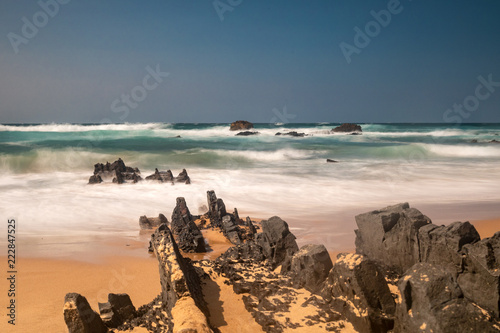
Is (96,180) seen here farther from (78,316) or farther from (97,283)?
(78,316)

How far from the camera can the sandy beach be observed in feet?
12.1

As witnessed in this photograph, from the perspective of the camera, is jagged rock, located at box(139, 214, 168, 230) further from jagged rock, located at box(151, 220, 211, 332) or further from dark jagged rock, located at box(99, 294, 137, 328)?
dark jagged rock, located at box(99, 294, 137, 328)

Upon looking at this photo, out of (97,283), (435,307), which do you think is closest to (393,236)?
(435,307)

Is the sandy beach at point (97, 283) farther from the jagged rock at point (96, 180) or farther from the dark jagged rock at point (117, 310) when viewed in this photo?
the jagged rock at point (96, 180)

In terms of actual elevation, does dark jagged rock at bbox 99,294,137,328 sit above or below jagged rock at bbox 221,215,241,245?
above

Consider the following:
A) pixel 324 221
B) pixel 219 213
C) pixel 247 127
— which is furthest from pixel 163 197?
pixel 247 127

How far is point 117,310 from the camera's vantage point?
3.54 meters

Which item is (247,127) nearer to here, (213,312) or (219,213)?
Answer: (219,213)

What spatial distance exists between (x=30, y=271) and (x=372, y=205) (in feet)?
29.4

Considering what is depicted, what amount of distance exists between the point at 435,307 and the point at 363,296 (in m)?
0.67

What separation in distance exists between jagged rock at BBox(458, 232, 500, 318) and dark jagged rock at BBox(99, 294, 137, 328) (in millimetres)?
3268

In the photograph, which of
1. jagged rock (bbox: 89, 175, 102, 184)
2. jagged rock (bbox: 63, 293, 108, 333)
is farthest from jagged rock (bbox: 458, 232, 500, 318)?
jagged rock (bbox: 89, 175, 102, 184)

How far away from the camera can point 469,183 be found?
→ 49.5 feet

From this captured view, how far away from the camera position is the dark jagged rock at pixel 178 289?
2678mm
